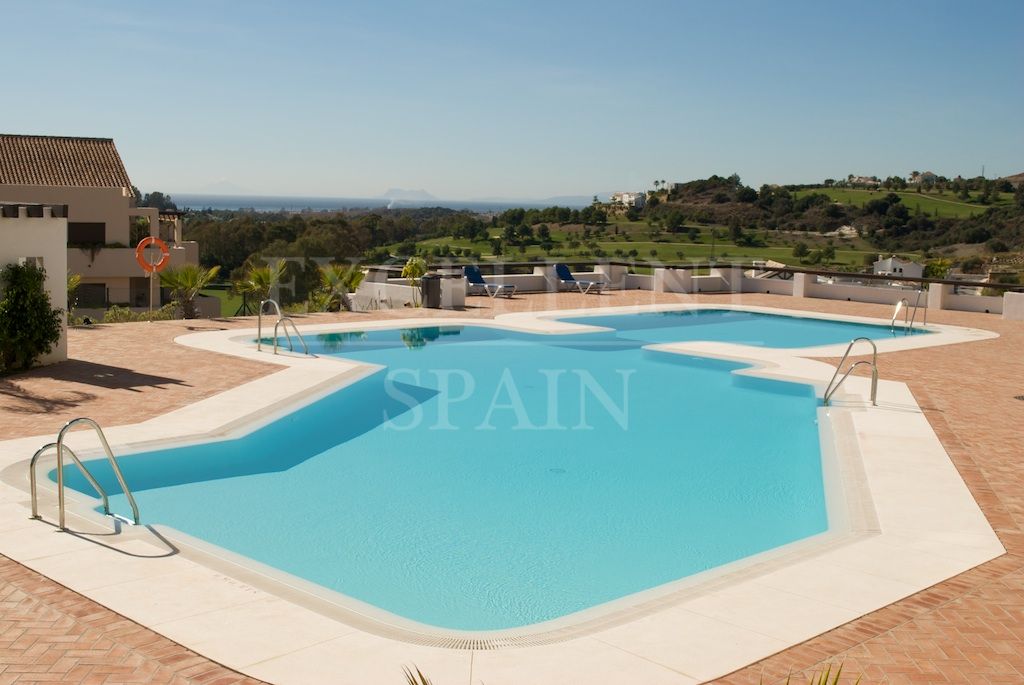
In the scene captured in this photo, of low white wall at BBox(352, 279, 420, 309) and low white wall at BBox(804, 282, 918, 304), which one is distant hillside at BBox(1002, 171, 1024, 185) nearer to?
low white wall at BBox(804, 282, 918, 304)

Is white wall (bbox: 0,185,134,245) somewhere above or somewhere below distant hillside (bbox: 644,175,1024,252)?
below

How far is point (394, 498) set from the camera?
29.7 feet

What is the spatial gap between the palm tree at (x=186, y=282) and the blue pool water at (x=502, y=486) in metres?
6.47

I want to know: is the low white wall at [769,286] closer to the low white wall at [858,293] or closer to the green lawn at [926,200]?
the low white wall at [858,293]

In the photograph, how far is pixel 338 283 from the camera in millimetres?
21844

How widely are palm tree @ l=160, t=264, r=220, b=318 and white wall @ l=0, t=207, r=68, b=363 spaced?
17.7 feet

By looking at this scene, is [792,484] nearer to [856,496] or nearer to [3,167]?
[856,496]

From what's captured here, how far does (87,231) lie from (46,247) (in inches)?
1160

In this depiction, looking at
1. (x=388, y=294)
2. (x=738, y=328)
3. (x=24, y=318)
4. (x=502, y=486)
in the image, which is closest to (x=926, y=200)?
(x=738, y=328)

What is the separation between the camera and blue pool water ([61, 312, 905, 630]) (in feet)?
23.9

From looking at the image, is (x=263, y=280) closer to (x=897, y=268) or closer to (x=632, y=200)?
(x=897, y=268)

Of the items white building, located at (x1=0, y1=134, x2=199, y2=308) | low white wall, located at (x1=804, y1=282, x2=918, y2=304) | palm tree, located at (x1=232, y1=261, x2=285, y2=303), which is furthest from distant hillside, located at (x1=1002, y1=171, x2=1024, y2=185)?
palm tree, located at (x1=232, y1=261, x2=285, y2=303)

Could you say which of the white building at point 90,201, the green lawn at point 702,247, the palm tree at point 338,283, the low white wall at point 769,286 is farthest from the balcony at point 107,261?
the low white wall at point 769,286

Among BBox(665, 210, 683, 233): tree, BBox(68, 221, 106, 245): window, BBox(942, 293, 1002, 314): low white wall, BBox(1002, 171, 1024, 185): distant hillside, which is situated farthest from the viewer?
BBox(1002, 171, 1024, 185): distant hillside
